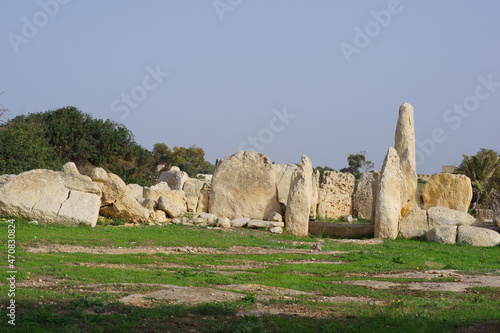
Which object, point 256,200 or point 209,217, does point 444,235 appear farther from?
point 209,217

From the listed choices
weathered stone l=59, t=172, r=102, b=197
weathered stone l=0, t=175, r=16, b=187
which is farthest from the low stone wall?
weathered stone l=0, t=175, r=16, b=187

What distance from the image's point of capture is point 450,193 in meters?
36.2

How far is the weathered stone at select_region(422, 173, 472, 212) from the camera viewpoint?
118 ft

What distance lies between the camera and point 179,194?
36969 millimetres

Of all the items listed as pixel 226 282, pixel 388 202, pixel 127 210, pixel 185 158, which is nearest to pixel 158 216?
pixel 127 210

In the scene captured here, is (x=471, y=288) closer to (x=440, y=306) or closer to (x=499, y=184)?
(x=440, y=306)

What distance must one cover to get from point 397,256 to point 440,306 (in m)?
10.0

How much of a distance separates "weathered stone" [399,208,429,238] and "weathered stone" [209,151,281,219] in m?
6.09

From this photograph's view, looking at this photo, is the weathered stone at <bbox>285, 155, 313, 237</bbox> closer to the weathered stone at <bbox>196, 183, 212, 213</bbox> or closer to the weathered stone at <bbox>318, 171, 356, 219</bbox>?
the weathered stone at <bbox>196, 183, 212, 213</bbox>

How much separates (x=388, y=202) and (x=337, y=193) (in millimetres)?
12937

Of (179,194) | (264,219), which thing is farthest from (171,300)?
(179,194)

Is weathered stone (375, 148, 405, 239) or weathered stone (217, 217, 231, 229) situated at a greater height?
weathered stone (375, 148, 405, 239)

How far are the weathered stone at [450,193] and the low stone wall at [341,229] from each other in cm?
455

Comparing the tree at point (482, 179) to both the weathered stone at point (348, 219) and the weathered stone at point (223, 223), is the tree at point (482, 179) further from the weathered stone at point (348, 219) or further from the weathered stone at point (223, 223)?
the weathered stone at point (223, 223)
